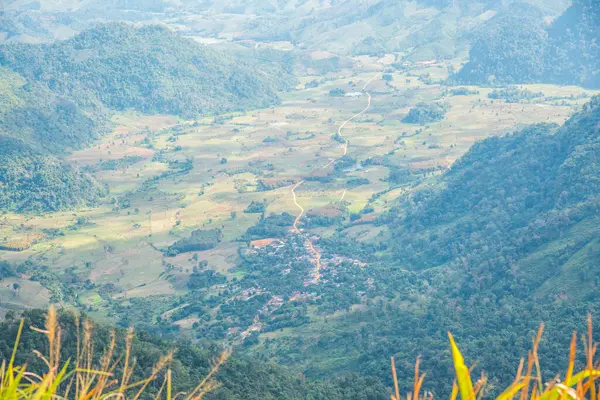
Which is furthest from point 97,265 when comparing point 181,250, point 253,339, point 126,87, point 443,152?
point 126,87

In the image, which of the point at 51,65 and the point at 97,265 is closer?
the point at 97,265

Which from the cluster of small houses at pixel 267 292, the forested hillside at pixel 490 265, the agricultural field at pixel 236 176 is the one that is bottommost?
the agricultural field at pixel 236 176

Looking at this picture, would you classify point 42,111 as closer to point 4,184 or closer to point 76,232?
point 4,184

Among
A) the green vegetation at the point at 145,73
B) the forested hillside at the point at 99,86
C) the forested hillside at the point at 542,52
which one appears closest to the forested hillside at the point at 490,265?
the forested hillside at the point at 99,86

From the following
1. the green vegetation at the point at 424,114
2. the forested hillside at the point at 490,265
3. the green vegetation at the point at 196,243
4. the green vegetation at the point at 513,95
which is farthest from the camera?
the green vegetation at the point at 513,95

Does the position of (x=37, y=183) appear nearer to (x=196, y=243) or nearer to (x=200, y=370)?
(x=196, y=243)

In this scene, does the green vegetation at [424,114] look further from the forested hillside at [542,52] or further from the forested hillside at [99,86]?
the forested hillside at [99,86]
